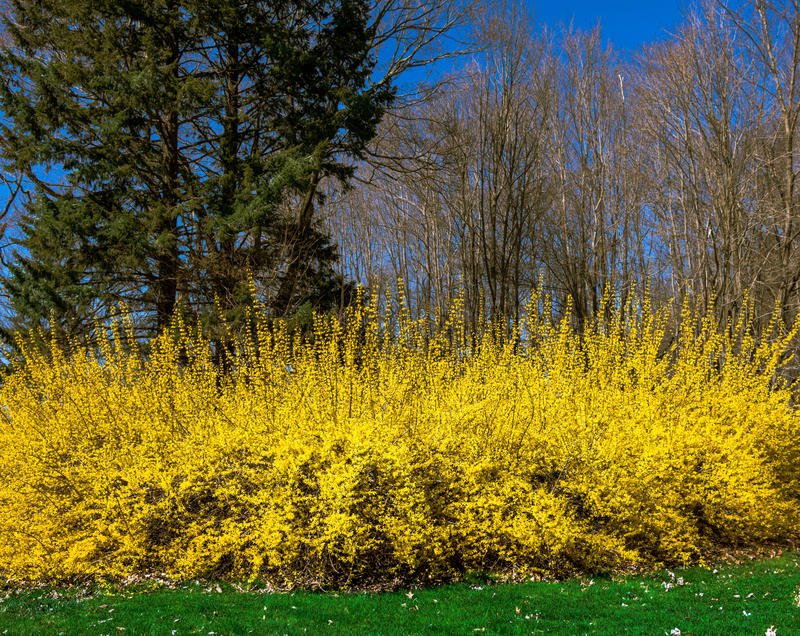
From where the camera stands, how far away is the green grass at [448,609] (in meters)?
4.52

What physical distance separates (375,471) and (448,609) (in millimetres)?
1783

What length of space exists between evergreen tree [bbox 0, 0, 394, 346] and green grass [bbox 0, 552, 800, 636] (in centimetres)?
507

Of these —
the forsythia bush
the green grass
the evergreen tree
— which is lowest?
the green grass

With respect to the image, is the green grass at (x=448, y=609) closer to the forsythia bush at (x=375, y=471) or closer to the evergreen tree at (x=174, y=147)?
the forsythia bush at (x=375, y=471)

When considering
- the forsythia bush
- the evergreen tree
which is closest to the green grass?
the forsythia bush

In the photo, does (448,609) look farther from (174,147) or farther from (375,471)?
(174,147)

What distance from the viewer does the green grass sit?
14.8ft

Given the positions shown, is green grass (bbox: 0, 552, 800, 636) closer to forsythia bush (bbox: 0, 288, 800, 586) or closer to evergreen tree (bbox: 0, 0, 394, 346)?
forsythia bush (bbox: 0, 288, 800, 586)

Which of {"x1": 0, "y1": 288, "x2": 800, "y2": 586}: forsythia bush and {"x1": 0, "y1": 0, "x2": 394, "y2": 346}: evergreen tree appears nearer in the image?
{"x1": 0, "y1": 288, "x2": 800, "y2": 586}: forsythia bush

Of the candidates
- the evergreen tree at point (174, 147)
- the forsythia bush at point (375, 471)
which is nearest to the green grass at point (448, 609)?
the forsythia bush at point (375, 471)

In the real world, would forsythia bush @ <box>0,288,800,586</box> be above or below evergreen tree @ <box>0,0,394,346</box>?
below

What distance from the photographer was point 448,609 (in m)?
4.99

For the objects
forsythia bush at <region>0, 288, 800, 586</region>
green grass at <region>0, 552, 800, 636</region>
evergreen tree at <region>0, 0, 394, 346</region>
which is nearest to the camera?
green grass at <region>0, 552, 800, 636</region>

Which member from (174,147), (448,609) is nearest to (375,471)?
(448,609)
